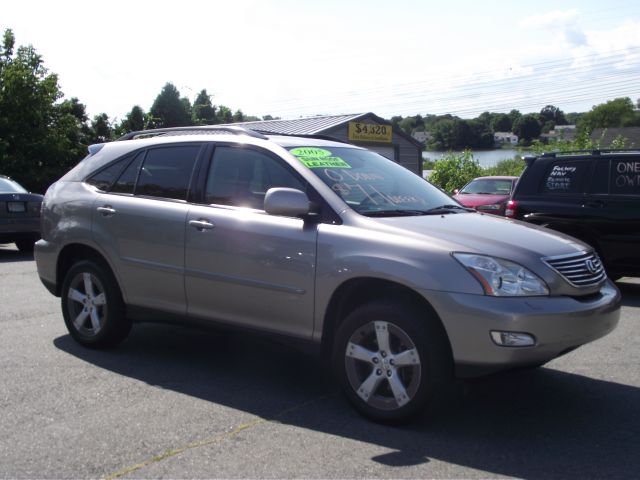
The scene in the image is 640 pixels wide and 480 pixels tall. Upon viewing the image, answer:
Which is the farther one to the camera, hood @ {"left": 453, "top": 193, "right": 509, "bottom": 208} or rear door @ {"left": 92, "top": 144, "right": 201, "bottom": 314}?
hood @ {"left": 453, "top": 193, "right": 509, "bottom": 208}

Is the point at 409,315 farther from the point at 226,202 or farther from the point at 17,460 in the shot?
the point at 17,460

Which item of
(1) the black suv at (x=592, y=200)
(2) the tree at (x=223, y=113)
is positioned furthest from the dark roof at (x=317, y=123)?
(2) the tree at (x=223, y=113)

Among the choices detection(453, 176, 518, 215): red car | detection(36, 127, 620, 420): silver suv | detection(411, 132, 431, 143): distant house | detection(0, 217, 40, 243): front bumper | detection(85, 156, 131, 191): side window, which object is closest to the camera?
detection(36, 127, 620, 420): silver suv

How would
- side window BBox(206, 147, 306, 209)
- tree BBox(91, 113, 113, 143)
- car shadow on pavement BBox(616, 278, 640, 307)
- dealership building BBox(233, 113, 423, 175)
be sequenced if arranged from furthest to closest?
tree BBox(91, 113, 113, 143), dealership building BBox(233, 113, 423, 175), car shadow on pavement BBox(616, 278, 640, 307), side window BBox(206, 147, 306, 209)

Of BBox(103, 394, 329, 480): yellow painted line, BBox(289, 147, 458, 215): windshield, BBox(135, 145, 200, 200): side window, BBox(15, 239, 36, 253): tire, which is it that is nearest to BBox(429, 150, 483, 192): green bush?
BBox(15, 239, 36, 253): tire

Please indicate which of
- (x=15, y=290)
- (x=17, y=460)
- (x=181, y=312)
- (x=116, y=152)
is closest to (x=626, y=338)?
(x=181, y=312)

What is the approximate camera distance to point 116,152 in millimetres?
6215

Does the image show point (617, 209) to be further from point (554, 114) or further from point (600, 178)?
point (554, 114)

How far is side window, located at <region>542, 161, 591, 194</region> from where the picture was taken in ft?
30.9

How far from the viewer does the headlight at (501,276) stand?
13.5ft

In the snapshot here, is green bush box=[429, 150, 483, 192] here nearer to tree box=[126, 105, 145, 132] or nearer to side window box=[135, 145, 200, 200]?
tree box=[126, 105, 145, 132]

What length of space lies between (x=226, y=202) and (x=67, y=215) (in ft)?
5.55

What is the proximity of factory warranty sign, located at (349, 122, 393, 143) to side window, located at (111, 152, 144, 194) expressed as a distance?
88.3 feet

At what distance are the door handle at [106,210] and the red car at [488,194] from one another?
12180mm
